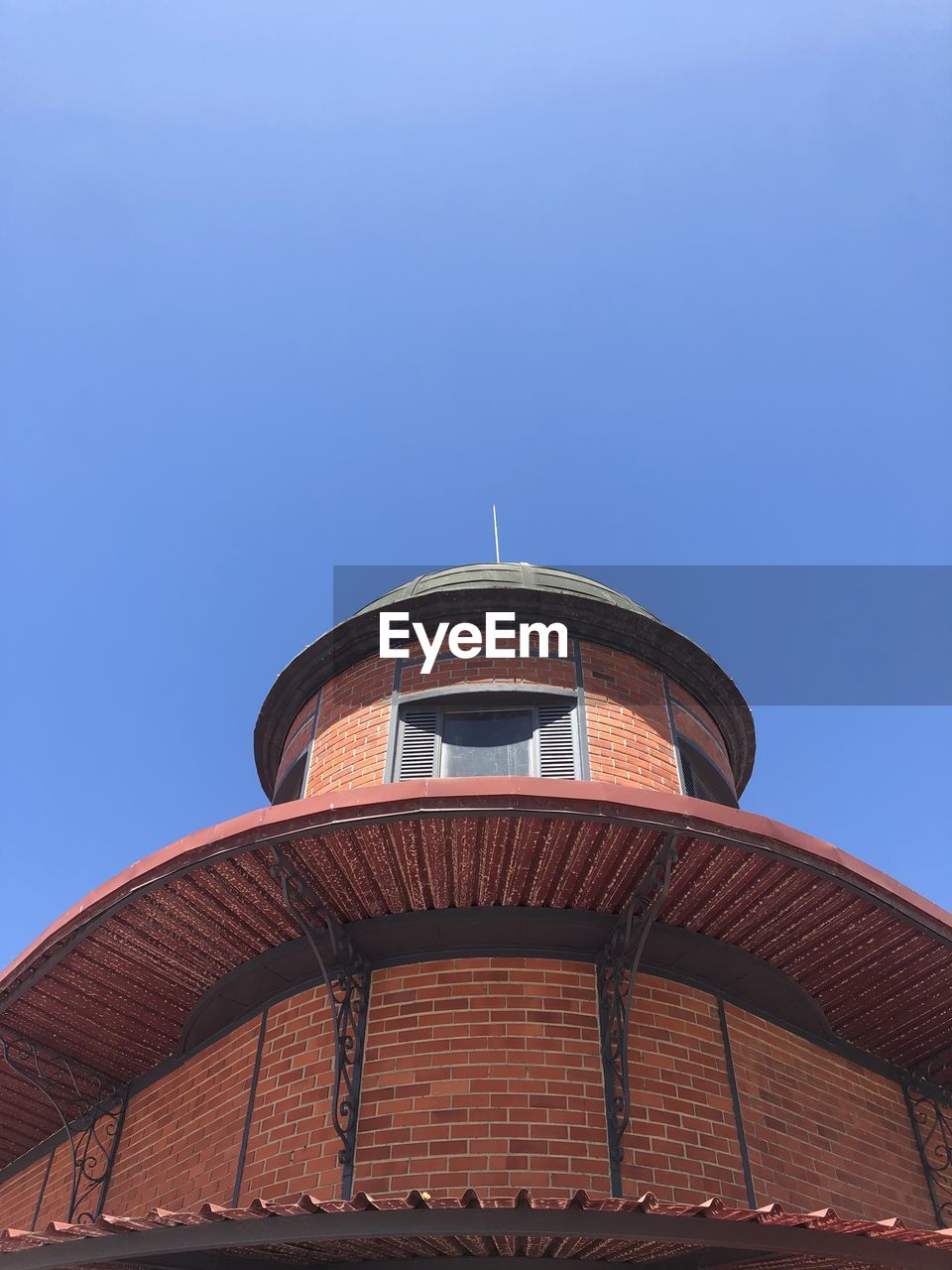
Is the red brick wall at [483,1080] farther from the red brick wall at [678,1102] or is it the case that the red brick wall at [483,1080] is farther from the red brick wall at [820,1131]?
the red brick wall at [820,1131]

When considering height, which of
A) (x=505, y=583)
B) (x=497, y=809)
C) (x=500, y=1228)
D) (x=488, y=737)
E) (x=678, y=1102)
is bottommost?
(x=500, y=1228)

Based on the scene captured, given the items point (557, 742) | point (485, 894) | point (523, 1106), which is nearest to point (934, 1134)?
point (523, 1106)

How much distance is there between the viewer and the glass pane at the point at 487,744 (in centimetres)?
771

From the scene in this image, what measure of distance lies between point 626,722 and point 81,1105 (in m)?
5.65

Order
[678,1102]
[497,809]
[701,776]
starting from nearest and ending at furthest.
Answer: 1. [497,809]
2. [678,1102]
3. [701,776]

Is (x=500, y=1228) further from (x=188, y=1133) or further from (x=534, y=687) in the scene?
(x=534, y=687)

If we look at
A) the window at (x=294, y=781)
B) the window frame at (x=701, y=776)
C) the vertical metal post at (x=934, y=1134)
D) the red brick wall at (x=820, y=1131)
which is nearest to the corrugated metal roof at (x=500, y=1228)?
A: the red brick wall at (x=820, y=1131)

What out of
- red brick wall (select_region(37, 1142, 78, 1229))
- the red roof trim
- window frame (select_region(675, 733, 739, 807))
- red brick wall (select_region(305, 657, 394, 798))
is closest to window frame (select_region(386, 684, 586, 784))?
red brick wall (select_region(305, 657, 394, 798))

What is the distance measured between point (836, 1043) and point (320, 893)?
413 centimetres

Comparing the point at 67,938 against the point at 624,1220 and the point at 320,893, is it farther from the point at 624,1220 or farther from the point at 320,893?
the point at 624,1220

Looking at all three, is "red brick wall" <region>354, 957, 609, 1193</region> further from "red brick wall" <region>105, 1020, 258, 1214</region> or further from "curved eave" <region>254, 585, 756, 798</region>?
"curved eave" <region>254, 585, 756, 798</region>

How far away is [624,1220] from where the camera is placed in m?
4.48

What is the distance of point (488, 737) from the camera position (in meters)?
7.96

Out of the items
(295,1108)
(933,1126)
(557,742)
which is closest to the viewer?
(295,1108)
